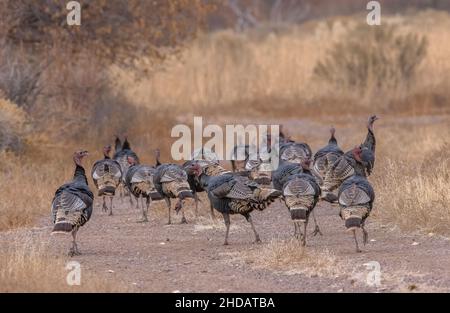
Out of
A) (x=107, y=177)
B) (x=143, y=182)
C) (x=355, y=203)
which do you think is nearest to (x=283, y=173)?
(x=143, y=182)

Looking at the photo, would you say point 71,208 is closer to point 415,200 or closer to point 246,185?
point 246,185

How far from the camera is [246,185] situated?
449 inches

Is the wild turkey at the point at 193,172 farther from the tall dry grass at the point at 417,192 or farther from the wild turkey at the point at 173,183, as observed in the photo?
the tall dry grass at the point at 417,192

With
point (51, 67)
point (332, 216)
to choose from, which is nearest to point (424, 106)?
point (51, 67)

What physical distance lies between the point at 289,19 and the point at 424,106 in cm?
2661

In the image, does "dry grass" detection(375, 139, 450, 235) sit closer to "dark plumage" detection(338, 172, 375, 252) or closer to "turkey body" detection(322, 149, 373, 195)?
"turkey body" detection(322, 149, 373, 195)

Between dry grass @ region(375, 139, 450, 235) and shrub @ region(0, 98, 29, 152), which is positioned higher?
shrub @ region(0, 98, 29, 152)

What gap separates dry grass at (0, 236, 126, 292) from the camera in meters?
8.67

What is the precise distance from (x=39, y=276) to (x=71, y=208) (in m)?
1.78

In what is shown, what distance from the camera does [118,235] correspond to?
12617mm

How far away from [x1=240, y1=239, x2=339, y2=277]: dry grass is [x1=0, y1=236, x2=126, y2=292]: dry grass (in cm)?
168

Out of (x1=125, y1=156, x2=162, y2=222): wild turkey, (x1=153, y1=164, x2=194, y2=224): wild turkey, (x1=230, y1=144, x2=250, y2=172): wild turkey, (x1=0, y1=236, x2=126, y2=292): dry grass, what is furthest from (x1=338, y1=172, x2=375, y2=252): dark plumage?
(x1=230, y1=144, x2=250, y2=172): wild turkey
